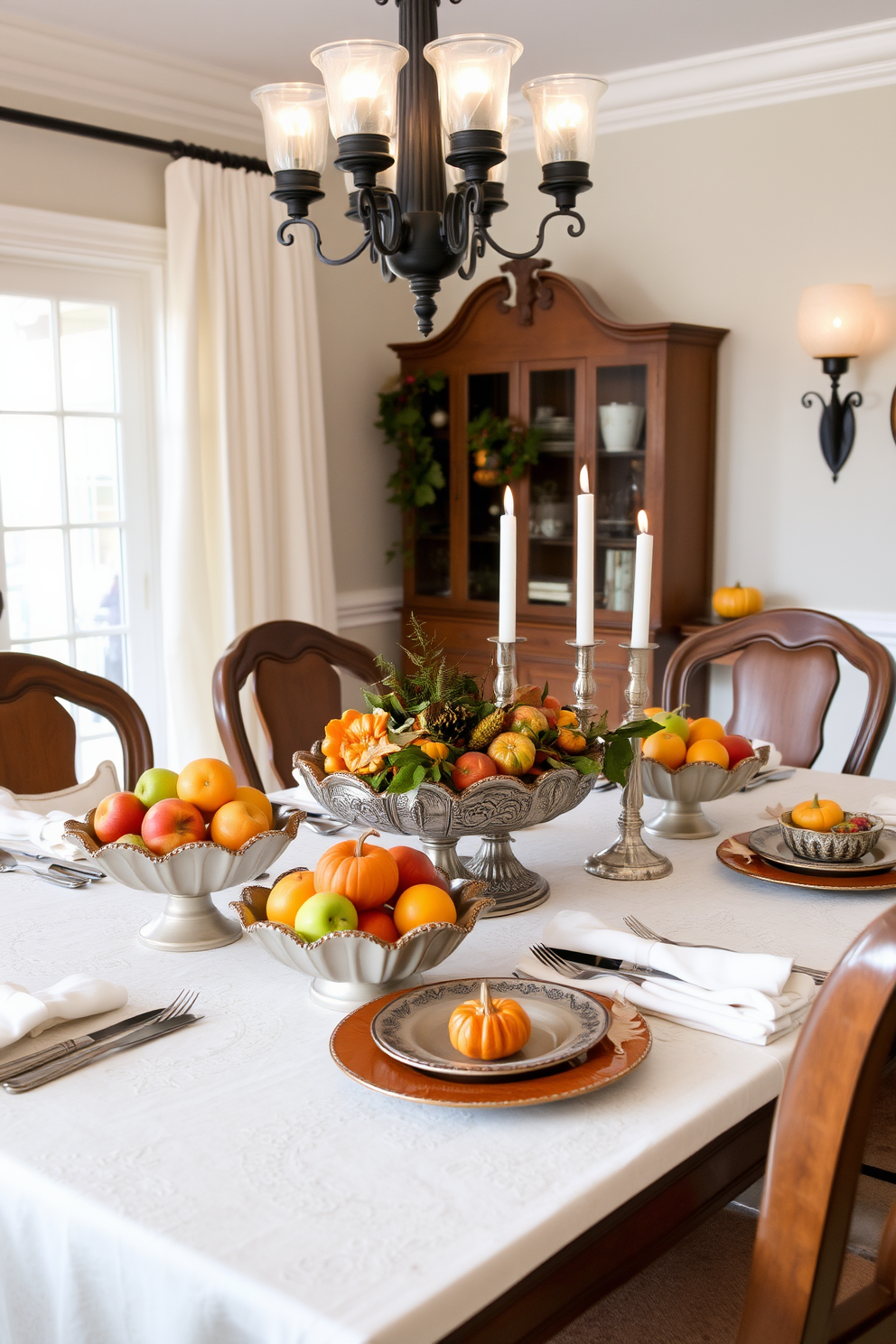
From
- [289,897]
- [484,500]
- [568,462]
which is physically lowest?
[289,897]

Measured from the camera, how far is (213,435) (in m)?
4.00

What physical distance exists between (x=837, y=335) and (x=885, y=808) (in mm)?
2095

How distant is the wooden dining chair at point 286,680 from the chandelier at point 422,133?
0.74 m

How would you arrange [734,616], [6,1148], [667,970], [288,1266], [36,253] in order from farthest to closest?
1. [734,616]
2. [36,253]
3. [667,970]
4. [6,1148]
5. [288,1266]

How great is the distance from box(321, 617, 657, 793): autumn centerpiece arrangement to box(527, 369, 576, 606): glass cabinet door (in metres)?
2.56

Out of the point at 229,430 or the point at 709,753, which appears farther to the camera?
the point at 229,430

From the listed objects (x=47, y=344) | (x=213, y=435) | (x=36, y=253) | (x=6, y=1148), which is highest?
(x=36, y=253)

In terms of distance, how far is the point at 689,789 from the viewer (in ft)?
5.91

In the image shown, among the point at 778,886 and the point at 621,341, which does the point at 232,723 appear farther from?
the point at 621,341

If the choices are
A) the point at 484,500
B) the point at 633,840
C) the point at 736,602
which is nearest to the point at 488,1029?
the point at 633,840

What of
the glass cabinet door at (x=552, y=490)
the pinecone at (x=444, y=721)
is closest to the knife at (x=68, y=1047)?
the pinecone at (x=444, y=721)

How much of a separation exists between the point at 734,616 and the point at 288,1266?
323 cm

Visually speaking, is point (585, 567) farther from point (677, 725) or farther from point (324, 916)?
point (324, 916)

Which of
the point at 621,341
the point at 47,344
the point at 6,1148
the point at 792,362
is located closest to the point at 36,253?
the point at 47,344
